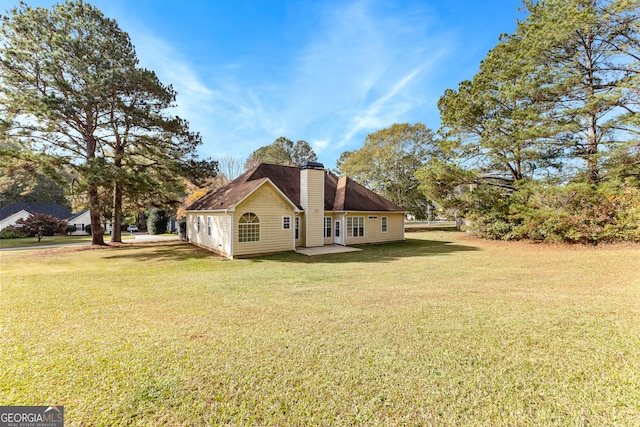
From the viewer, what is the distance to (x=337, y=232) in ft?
59.7

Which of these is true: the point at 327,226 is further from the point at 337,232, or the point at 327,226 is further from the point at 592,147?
the point at 592,147

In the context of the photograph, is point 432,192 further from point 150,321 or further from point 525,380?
point 150,321

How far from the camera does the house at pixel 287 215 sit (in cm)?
1370

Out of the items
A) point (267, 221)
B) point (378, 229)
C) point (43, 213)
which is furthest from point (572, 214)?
point (43, 213)

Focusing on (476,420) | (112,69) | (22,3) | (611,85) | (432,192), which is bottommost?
(476,420)

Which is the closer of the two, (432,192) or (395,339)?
(395,339)

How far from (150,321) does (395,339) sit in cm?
461

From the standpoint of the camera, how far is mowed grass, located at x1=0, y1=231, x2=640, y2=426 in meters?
2.72

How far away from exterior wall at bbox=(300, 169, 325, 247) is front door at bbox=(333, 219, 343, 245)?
52.9 inches

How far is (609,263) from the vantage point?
10.3 m

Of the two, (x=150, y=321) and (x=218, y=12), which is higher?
(x=218, y=12)

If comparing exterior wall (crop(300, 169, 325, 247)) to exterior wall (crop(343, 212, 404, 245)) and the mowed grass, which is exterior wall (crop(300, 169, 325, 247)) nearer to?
exterior wall (crop(343, 212, 404, 245))

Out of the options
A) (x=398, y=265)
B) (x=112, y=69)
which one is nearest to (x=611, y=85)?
(x=398, y=265)

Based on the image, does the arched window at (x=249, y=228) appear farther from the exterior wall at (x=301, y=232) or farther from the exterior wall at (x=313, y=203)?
the exterior wall at (x=313, y=203)
